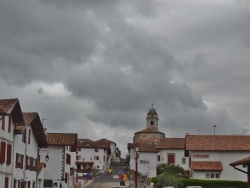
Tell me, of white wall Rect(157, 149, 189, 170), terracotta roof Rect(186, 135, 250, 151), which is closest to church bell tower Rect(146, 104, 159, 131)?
white wall Rect(157, 149, 189, 170)

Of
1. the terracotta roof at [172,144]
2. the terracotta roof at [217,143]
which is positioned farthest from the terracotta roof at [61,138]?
the terracotta roof at [172,144]

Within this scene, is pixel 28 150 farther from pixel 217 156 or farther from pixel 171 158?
pixel 171 158

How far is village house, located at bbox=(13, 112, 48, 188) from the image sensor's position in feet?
159

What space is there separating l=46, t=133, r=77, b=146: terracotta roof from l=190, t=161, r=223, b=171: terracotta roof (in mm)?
18350

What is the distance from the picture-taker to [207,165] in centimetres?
7919

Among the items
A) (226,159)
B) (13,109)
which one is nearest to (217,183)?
(226,159)

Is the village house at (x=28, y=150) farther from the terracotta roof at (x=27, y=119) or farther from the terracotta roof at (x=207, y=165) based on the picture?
the terracotta roof at (x=207, y=165)

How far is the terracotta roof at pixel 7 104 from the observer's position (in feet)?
139

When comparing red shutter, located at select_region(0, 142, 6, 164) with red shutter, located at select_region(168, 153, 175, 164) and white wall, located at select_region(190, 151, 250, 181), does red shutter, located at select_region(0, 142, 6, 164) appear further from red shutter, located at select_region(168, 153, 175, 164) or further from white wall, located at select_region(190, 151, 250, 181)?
red shutter, located at select_region(168, 153, 175, 164)

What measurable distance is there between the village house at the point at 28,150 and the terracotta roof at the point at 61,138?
996 cm

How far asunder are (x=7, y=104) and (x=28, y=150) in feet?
34.9

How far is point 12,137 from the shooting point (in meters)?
46.6

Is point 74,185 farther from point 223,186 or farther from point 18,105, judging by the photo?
point 18,105

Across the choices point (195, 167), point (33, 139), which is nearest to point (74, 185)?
point (195, 167)
